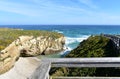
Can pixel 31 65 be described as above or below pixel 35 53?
above

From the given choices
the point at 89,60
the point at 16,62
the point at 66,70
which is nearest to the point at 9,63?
the point at 16,62

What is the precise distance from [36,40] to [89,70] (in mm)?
31832

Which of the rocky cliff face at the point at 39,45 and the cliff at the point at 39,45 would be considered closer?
the rocky cliff face at the point at 39,45

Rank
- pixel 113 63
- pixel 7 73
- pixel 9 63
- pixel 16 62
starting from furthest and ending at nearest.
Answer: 1. pixel 16 62
2. pixel 9 63
3. pixel 7 73
4. pixel 113 63

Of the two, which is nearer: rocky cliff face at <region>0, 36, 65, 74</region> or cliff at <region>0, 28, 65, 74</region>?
rocky cliff face at <region>0, 36, 65, 74</region>

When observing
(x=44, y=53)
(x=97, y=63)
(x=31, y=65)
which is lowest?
(x=44, y=53)

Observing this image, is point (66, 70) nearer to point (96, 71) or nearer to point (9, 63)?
point (96, 71)

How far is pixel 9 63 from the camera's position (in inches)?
882

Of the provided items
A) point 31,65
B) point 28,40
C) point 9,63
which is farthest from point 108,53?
point 28,40

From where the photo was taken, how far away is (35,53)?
161 feet

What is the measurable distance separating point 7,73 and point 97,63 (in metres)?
17.3

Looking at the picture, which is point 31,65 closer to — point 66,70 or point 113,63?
point 66,70

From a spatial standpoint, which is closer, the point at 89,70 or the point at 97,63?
the point at 97,63

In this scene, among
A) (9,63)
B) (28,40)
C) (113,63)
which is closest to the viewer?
(113,63)
